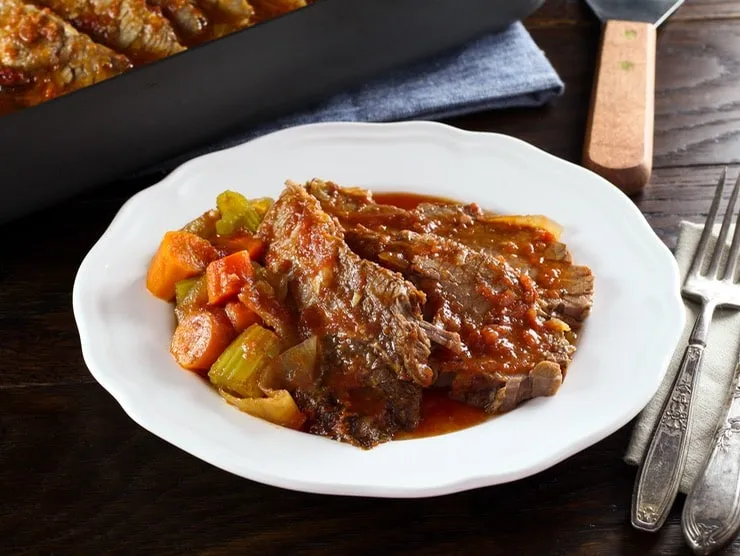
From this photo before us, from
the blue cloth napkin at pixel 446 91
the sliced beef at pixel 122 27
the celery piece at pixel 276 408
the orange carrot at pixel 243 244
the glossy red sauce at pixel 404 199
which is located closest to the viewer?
the celery piece at pixel 276 408

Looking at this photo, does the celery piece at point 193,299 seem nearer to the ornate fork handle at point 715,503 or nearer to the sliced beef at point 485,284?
the sliced beef at point 485,284

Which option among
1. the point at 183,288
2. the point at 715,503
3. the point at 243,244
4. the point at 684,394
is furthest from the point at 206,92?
the point at 715,503

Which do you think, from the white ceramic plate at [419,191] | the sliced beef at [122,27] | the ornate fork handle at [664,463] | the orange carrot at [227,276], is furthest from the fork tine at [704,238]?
the sliced beef at [122,27]

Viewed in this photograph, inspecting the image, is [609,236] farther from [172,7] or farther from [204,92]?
[172,7]

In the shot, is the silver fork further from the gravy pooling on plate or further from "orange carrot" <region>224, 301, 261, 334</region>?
"orange carrot" <region>224, 301, 261, 334</region>

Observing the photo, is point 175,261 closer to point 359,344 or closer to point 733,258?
point 359,344

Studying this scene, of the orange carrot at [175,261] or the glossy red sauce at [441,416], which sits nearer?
the glossy red sauce at [441,416]
